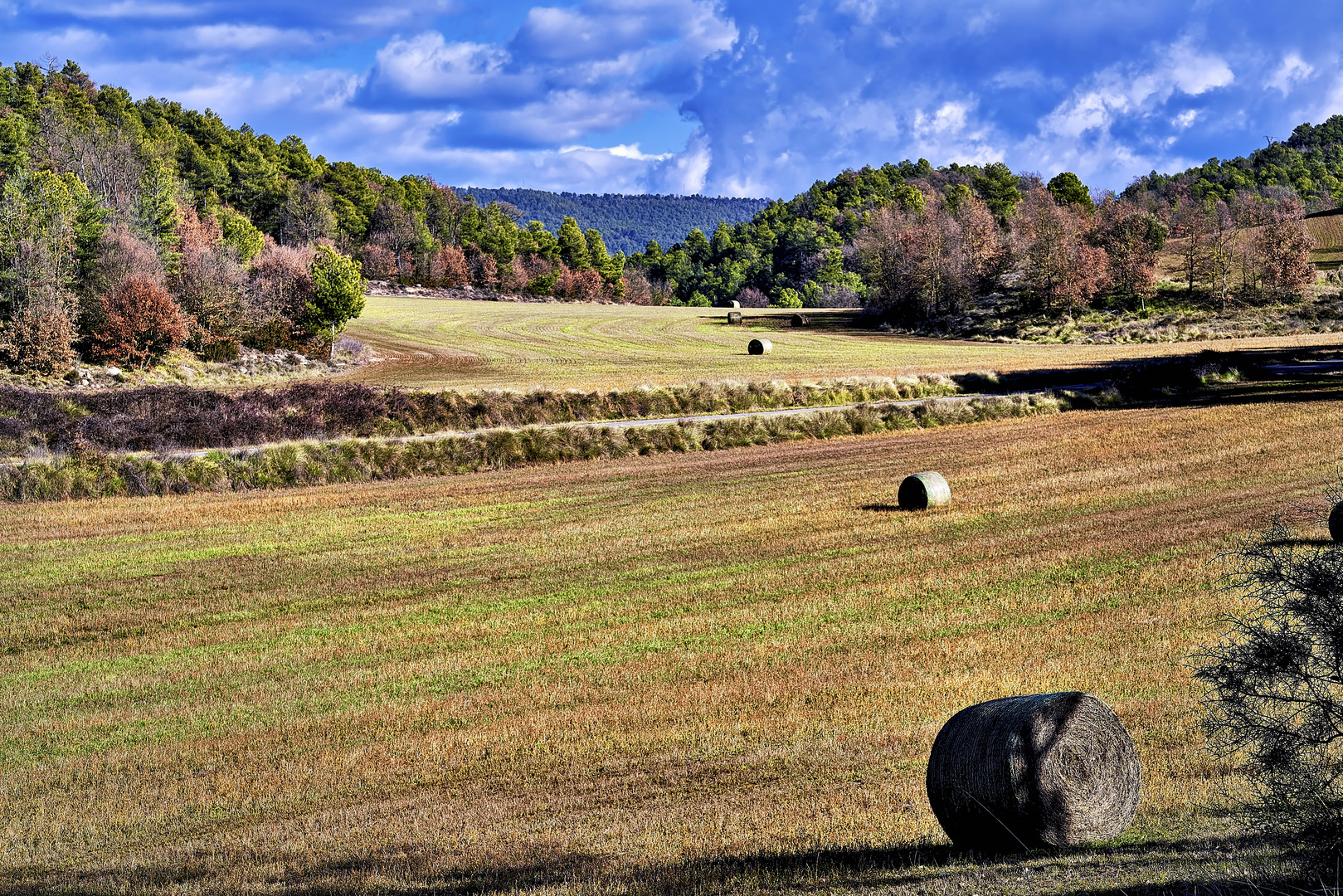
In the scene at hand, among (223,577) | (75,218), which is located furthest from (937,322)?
(223,577)

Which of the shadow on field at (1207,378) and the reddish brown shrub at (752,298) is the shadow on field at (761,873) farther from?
the reddish brown shrub at (752,298)

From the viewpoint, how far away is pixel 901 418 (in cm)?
3956

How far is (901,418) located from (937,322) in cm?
4618

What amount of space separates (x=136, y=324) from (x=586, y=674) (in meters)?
43.6

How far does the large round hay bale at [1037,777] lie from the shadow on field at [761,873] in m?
0.18

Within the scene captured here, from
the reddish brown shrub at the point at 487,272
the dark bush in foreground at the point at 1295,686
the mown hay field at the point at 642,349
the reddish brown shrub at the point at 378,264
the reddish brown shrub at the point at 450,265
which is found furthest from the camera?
the reddish brown shrub at the point at 487,272

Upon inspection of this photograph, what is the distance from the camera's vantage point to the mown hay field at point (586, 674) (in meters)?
8.19

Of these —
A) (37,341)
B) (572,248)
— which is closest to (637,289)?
(572,248)

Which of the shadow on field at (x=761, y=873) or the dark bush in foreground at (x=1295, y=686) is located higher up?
the dark bush in foreground at (x=1295, y=686)

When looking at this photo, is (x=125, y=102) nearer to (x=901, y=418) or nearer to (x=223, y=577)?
(x=901, y=418)

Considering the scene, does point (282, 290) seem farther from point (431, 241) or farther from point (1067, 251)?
point (431, 241)

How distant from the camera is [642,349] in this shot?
6831cm

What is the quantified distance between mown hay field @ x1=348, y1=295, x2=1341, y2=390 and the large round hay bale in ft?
118

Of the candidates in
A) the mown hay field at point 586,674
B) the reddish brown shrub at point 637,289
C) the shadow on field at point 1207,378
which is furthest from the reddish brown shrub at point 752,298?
the mown hay field at point 586,674
